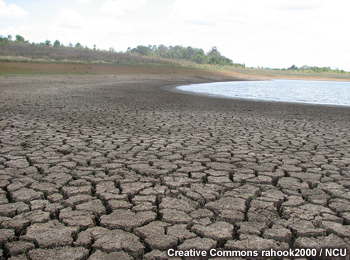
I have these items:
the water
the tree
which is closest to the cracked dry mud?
the water

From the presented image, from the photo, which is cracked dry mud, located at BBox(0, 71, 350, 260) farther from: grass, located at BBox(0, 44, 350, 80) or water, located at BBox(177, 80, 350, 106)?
grass, located at BBox(0, 44, 350, 80)

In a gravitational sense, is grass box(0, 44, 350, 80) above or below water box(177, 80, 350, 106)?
above

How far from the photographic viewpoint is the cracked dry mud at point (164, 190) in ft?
8.48

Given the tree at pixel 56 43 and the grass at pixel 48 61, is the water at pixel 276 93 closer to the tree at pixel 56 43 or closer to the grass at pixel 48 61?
the grass at pixel 48 61

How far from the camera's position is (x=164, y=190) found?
11.8 feet

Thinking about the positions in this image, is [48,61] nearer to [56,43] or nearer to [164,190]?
[56,43]

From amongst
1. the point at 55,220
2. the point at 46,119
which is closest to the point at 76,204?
the point at 55,220

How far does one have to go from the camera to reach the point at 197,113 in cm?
1001

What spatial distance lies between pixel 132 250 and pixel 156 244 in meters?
0.20

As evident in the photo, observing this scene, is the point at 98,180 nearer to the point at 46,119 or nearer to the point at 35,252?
the point at 35,252

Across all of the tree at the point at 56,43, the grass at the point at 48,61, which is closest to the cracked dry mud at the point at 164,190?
the grass at the point at 48,61

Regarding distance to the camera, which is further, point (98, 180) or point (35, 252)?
point (98, 180)

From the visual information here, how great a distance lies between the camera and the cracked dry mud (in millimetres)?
2586

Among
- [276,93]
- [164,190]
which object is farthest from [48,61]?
[164,190]
